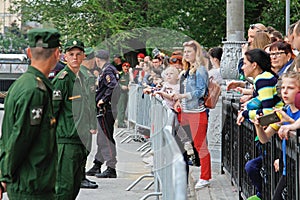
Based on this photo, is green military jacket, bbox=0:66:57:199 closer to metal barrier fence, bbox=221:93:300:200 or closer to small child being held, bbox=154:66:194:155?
metal barrier fence, bbox=221:93:300:200

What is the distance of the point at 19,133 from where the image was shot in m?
5.87

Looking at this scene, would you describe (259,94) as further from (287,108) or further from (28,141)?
(28,141)

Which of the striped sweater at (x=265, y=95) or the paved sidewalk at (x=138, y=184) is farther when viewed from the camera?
the paved sidewalk at (x=138, y=184)

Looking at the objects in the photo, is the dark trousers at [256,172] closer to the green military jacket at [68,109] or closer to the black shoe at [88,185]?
the green military jacket at [68,109]

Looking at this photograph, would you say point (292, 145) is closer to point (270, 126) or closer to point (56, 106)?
point (270, 126)

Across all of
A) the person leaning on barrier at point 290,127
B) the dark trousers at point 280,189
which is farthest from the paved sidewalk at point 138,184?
the person leaning on barrier at point 290,127

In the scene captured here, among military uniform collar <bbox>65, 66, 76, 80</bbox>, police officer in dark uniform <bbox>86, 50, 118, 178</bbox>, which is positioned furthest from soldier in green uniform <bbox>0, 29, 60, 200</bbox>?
police officer in dark uniform <bbox>86, 50, 118, 178</bbox>

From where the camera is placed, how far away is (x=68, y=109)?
891 cm

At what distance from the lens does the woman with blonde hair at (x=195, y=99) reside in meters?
11.3

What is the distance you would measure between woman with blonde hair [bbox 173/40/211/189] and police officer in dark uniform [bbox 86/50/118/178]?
8.32ft

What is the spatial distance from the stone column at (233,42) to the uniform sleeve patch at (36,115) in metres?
8.25

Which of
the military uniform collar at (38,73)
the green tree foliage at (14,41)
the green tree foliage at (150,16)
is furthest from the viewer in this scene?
the green tree foliage at (14,41)

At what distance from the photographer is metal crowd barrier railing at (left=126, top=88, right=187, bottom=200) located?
460cm

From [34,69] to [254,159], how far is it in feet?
10.7
